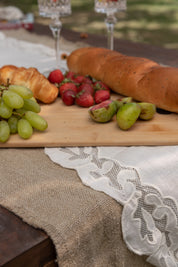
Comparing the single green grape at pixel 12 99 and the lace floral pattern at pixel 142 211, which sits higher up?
the single green grape at pixel 12 99

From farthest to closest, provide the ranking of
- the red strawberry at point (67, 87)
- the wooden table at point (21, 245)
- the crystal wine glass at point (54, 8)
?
1. the crystal wine glass at point (54, 8)
2. the red strawberry at point (67, 87)
3. the wooden table at point (21, 245)

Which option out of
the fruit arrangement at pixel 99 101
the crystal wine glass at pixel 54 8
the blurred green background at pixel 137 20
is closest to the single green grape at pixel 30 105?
the fruit arrangement at pixel 99 101

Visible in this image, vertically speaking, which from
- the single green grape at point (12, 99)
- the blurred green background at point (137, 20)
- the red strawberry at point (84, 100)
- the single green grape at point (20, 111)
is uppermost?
the single green grape at point (12, 99)

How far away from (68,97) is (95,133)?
0.18m

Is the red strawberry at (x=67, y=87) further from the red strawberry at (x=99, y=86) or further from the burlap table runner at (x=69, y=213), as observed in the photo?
the burlap table runner at (x=69, y=213)

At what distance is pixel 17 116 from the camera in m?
0.78

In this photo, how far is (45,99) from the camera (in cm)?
94

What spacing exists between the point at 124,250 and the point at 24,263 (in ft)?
0.60

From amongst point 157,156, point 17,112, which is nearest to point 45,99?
point 17,112

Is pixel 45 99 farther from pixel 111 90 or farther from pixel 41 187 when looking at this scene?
pixel 41 187

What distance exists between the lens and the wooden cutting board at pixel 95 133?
2.44 ft

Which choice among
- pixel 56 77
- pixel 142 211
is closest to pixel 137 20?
pixel 56 77

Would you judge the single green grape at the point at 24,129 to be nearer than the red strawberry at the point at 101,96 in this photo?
Yes

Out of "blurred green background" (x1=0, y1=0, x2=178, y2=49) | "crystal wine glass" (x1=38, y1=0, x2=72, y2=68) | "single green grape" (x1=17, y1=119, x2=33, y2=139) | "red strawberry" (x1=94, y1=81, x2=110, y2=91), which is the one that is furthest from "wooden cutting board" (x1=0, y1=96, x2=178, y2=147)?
"blurred green background" (x1=0, y1=0, x2=178, y2=49)
